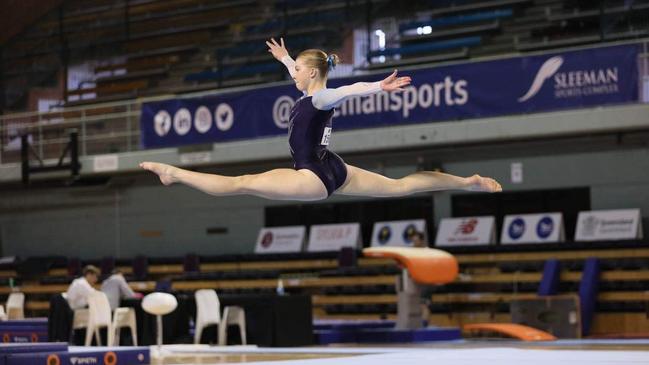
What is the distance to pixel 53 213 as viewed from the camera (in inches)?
873

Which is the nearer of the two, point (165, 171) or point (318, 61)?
point (165, 171)

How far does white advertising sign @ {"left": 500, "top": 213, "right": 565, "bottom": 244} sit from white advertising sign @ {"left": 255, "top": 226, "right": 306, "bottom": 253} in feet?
12.2

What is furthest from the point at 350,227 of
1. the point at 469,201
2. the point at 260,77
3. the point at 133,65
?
the point at 133,65

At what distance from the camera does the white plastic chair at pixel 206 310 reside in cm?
1329

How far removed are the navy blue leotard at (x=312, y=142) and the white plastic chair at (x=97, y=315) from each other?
256 inches

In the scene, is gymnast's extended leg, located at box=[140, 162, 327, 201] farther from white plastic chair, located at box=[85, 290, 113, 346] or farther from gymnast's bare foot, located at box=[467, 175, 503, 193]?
white plastic chair, located at box=[85, 290, 113, 346]

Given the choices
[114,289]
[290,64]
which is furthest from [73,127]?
[290,64]

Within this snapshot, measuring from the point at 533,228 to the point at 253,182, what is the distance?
10351mm

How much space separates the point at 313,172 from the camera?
681cm

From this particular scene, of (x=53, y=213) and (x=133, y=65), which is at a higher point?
(x=133, y=65)

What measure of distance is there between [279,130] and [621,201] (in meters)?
5.27

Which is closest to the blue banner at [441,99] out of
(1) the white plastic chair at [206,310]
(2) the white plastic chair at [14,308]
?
(2) the white plastic chair at [14,308]

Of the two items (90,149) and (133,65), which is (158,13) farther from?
(90,149)

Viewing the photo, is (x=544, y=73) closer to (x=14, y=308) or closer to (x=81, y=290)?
(x=81, y=290)
